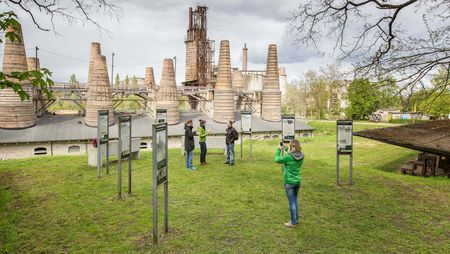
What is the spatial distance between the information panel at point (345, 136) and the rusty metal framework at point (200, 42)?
33367mm

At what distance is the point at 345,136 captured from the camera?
10.2 metres

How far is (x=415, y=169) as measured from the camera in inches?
500

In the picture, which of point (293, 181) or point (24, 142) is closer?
point (293, 181)

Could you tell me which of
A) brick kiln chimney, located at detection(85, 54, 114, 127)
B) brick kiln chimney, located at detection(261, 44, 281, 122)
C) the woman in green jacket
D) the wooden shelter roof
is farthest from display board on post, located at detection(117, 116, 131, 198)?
brick kiln chimney, located at detection(261, 44, 281, 122)

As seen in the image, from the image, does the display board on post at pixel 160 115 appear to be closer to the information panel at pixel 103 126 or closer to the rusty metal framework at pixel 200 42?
the information panel at pixel 103 126

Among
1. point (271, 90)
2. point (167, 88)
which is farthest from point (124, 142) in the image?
point (271, 90)

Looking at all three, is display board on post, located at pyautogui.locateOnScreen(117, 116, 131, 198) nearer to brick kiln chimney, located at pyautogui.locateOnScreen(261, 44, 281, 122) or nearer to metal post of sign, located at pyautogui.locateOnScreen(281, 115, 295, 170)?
metal post of sign, located at pyautogui.locateOnScreen(281, 115, 295, 170)

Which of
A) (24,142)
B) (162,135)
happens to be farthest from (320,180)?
(24,142)

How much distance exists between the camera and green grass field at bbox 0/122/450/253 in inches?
238

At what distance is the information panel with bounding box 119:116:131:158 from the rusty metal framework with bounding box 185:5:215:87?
33.8 m

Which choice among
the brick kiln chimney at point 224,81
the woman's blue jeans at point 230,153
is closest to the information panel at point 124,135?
the woman's blue jeans at point 230,153

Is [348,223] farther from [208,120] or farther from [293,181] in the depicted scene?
[208,120]

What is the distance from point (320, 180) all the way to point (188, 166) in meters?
4.76

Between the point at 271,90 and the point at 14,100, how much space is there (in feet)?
75.0
